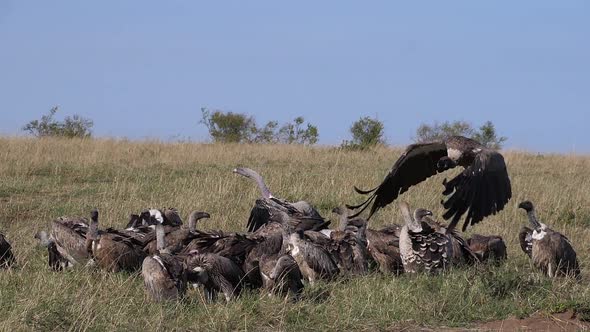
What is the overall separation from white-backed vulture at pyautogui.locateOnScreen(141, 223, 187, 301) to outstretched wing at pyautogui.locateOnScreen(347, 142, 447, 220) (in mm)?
1950

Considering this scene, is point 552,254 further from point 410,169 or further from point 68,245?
point 68,245

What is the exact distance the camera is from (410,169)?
816 centimetres

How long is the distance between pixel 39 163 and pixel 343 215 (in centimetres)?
632

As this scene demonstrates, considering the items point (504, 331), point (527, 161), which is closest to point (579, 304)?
point (504, 331)

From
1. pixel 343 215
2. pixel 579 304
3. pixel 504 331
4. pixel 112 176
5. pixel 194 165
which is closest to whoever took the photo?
pixel 504 331

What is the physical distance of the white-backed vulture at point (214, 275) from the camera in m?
6.46

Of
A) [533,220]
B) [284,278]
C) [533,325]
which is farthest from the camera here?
[533,220]

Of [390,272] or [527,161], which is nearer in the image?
[390,272]

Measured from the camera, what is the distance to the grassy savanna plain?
5.76 metres

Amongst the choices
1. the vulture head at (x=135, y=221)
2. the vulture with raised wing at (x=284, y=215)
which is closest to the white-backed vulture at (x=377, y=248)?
the vulture with raised wing at (x=284, y=215)

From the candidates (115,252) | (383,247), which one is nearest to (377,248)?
(383,247)

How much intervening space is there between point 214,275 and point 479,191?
1.88 m

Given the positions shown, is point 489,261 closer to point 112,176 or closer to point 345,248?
point 345,248

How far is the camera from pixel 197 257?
6.70 meters
